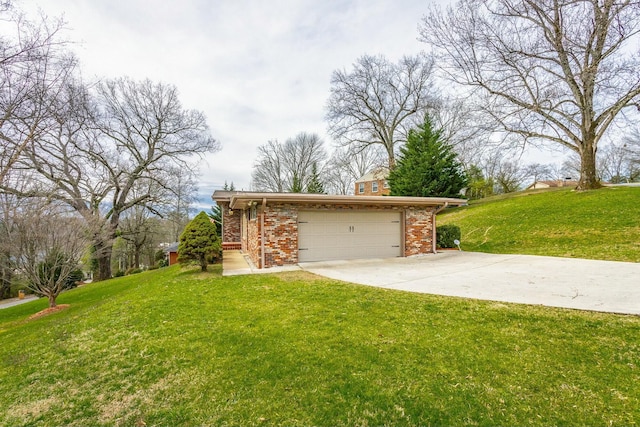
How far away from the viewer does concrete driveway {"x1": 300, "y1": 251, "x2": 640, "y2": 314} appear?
15.8ft

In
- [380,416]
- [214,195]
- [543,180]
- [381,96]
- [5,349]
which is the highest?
[381,96]

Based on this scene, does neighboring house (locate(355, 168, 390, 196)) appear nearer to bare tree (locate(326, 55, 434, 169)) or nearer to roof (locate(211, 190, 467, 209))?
bare tree (locate(326, 55, 434, 169))

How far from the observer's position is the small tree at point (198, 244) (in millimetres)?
8484

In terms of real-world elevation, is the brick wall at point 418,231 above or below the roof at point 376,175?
below

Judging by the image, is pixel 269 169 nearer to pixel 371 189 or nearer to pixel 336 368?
pixel 371 189

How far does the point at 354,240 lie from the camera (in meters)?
10.1

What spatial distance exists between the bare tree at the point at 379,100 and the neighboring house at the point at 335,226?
13.5 meters

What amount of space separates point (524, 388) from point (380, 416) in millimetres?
1398

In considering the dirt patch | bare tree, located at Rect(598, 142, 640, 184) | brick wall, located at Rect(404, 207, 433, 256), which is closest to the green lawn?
the dirt patch

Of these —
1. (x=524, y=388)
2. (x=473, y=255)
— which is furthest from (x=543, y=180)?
(x=524, y=388)

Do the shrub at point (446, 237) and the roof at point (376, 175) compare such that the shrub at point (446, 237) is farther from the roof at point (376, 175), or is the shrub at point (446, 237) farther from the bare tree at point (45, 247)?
the roof at point (376, 175)

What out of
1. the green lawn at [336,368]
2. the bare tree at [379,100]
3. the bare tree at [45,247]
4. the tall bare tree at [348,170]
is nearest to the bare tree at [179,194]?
the bare tree at [45,247]

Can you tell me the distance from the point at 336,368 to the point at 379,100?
951 inches

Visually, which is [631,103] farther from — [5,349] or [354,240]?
[5,349]
